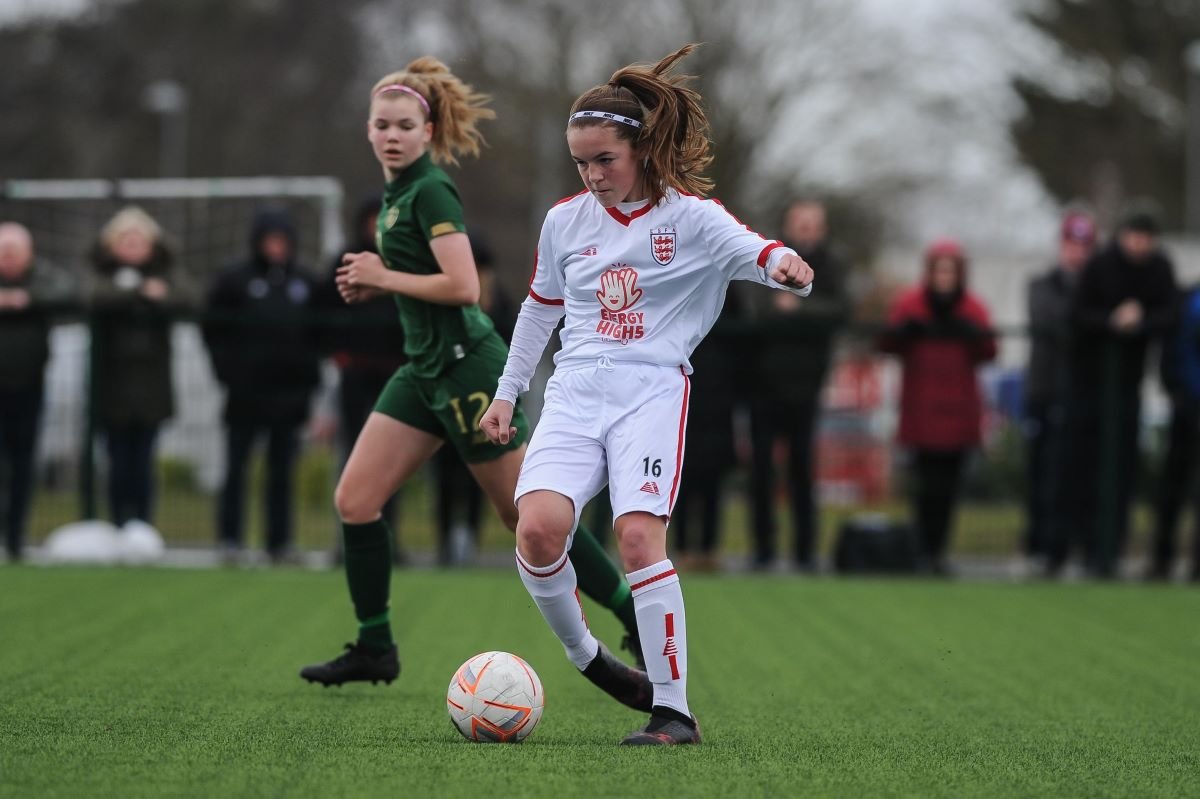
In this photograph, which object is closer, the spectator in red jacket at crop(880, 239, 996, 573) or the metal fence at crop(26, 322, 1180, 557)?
the spectator in red jacket at crop(880, 239, 996, 573)

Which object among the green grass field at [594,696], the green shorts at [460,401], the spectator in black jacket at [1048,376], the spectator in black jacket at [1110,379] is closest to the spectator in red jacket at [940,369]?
Result: the spectator in black jacket at [1048,376]

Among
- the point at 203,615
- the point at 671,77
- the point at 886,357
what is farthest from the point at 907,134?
the point at 671,77

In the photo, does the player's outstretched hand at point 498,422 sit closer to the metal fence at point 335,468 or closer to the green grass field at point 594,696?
the green grass field at point 594,696

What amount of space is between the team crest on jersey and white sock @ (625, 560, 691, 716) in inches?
36.4

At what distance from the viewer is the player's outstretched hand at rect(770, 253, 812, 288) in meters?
5.07

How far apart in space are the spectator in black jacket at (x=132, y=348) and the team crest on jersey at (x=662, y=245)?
7.18 metres

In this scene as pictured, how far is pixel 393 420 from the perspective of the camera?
641 cm

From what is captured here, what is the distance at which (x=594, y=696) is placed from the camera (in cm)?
664

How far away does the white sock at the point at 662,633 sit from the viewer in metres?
5.30

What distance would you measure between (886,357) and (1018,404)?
1.30 m

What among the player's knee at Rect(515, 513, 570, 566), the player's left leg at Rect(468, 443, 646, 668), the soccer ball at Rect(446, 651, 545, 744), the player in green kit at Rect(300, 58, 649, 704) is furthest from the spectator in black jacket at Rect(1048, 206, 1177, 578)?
the soccer ball at Rect(446, 651, 545, 744)

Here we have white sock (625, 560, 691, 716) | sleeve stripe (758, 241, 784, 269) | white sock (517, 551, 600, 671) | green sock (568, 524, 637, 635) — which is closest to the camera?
sleeve stripe (758, 241, 784, 269)

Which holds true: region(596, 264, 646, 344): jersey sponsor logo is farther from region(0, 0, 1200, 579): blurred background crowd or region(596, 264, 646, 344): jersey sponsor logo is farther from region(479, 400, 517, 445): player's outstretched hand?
region(0, 0, 1200, 579): blurred background crowd

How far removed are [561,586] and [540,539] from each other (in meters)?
0.26
